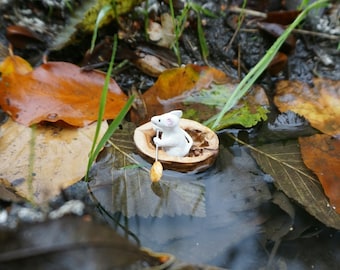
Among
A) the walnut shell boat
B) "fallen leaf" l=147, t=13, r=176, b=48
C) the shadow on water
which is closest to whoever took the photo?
the shadow on water

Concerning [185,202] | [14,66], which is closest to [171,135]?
[185,202]

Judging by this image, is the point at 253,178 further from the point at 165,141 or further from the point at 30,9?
the point at 30,9

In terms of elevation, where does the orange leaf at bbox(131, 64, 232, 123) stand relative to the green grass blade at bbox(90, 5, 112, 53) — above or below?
below

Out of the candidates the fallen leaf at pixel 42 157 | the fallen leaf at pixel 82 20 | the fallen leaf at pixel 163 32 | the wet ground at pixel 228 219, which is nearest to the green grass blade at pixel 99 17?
the fallen leaf at pixel 82 20

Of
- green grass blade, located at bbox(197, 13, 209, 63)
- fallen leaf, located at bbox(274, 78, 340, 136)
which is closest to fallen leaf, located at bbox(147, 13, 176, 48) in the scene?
green grass blade, located at bbox(197, 13, 209, 63)

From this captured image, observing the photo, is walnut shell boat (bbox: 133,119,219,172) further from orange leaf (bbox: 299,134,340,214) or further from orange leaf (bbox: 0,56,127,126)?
orange leaf (bbox: 299,134,340,214)

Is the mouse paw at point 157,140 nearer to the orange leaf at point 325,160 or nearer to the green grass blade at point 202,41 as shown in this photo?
the orange leaf at point 325,160
